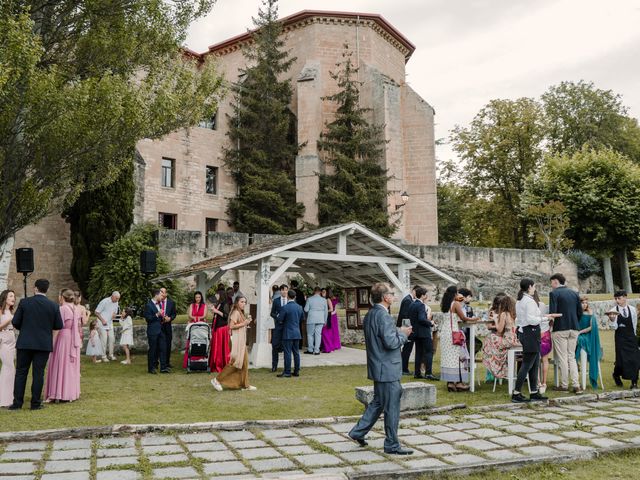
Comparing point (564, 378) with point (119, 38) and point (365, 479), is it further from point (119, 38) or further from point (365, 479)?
point (119, 38)

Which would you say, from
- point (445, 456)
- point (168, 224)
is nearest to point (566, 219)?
point (168, 224)

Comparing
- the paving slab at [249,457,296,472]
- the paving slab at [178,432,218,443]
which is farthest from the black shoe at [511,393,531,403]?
the paving slab at [178,432,218,443]

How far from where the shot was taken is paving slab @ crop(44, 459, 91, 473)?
5.24m

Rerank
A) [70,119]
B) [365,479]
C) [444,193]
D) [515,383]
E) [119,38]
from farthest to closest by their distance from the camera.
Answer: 1. [444,193]
2. [119,38]
3. [70,119]
4. [515,383]
5. [365,479]

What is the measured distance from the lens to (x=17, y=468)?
17.3ft

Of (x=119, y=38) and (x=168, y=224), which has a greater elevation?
(x=119, y=38)

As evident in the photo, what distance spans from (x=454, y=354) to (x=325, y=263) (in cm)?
706

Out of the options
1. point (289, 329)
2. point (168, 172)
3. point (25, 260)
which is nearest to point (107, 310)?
point (25, 260)

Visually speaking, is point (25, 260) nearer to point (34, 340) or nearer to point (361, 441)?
point (34, 340)

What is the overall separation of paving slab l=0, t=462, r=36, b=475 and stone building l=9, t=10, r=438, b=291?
2396 cm

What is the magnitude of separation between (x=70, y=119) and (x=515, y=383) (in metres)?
11.2

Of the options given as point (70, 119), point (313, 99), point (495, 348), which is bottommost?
point (495, 348)

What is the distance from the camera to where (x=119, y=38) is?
1533 cm

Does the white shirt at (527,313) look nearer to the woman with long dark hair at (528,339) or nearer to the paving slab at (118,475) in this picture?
the woman with long dark hair at (528,339)
